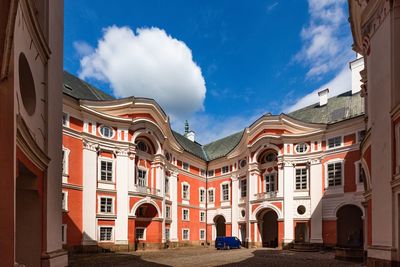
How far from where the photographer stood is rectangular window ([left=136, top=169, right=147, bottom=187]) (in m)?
29.4

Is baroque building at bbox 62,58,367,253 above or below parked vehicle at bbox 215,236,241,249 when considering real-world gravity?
above

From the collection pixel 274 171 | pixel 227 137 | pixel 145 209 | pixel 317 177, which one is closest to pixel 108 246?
pixel 145 209

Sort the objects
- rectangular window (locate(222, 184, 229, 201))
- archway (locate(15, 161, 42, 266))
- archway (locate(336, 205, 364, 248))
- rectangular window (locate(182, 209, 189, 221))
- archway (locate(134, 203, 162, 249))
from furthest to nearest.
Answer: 1. rectangular window (locate(222, 184, 229, 201))
2. rectangular window (locate(182, 209, 189, 221))
3. archway (locate(336, 205, 364, 248))
4. archway (locate(134, 203, 162, 249))
5. archway (locate(15, 161, 42, 266))

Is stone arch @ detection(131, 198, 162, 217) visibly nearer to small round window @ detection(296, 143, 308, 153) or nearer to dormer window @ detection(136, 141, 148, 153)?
dormer window @ detection(136, 141, 148, 153)

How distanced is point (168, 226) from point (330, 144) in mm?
17903

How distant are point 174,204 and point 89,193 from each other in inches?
448

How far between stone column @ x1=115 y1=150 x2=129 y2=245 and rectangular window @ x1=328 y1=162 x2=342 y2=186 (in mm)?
18398

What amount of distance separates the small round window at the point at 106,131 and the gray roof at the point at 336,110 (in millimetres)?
20294

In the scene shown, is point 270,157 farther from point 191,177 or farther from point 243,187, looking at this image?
point 191,177

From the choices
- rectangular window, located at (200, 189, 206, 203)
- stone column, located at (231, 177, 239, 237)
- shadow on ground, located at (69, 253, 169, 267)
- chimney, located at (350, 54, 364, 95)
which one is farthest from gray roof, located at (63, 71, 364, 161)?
shadow on ground, located at (69, 253, 169, 267)

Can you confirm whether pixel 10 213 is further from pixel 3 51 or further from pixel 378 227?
pixel 378 227

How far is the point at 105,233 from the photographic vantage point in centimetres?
2602

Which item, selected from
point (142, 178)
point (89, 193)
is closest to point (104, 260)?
point (89, 193)

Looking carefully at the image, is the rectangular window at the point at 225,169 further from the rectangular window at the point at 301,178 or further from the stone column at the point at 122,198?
the stone column at the point at 122,198
